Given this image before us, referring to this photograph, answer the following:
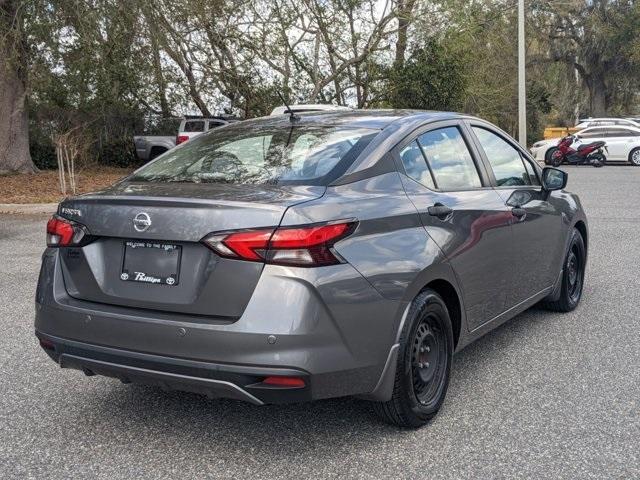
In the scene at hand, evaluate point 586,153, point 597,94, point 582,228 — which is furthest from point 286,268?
point 597,94

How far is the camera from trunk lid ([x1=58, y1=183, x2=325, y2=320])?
9.68ft

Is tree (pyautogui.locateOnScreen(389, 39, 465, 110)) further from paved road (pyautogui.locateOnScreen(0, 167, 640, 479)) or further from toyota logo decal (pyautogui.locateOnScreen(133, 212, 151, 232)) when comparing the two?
toyota logo decal (pyautogui.locateOnScreen(133, 212, 151, 232))

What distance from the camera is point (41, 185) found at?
1670 cm

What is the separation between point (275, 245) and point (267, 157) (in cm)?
86

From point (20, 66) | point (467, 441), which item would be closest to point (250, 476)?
point (467, 441)

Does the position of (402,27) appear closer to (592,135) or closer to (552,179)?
(592,135)

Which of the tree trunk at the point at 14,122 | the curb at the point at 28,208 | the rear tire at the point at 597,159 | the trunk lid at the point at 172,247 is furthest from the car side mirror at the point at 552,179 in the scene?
the rear tire at the point at 597,159

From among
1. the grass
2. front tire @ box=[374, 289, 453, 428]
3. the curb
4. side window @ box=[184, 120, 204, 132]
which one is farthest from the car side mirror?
side window @ box=[184, 120, 204, 132]

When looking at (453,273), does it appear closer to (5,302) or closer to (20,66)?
(5,302)

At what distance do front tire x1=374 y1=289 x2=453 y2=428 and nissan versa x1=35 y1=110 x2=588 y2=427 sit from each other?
1 cm

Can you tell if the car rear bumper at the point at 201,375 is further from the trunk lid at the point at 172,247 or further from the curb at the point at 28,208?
the curb at the point at 28,208

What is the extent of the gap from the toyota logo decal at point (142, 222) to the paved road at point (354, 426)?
1068mm

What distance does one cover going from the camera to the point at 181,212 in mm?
3043

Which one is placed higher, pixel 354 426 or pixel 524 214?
pixel 524 214
